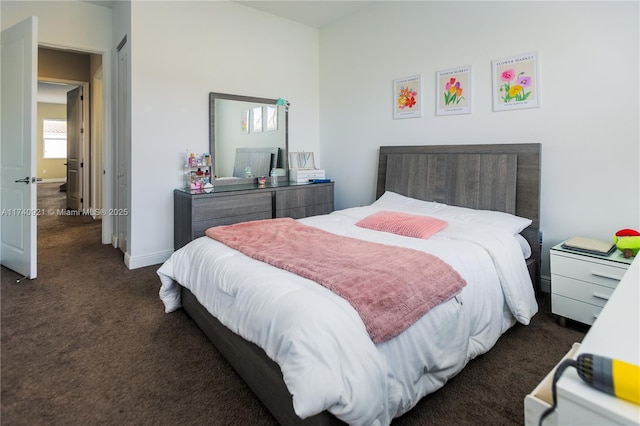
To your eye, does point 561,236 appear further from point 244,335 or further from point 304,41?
point 304,41

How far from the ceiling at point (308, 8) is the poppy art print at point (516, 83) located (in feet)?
5.84

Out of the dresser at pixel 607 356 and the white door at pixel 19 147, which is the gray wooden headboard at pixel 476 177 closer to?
the dresser at pixel 607 356

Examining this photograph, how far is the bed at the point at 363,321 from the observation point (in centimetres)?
121

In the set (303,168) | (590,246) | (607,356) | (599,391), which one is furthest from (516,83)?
(599,391)

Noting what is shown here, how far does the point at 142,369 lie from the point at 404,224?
184 cm

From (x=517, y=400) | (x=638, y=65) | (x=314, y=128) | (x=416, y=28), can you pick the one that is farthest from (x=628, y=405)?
(x=314, y=128)

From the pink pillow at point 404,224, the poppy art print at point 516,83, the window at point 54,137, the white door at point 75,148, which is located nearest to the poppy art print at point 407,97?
the poppy art print at point 516,83

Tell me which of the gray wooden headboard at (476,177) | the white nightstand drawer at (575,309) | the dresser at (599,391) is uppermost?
the gray wooden headboard at (476,177)

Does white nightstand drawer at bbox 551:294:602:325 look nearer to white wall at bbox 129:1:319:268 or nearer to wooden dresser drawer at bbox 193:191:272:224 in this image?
wooden dresser drawer at bbox 193:191:272:224

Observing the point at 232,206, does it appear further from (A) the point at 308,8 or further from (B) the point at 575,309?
(B) the point at 575,309

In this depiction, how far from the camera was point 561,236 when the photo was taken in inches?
107

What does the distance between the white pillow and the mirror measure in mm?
1532

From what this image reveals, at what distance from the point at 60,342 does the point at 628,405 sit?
104 inches

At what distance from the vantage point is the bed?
1215mm
